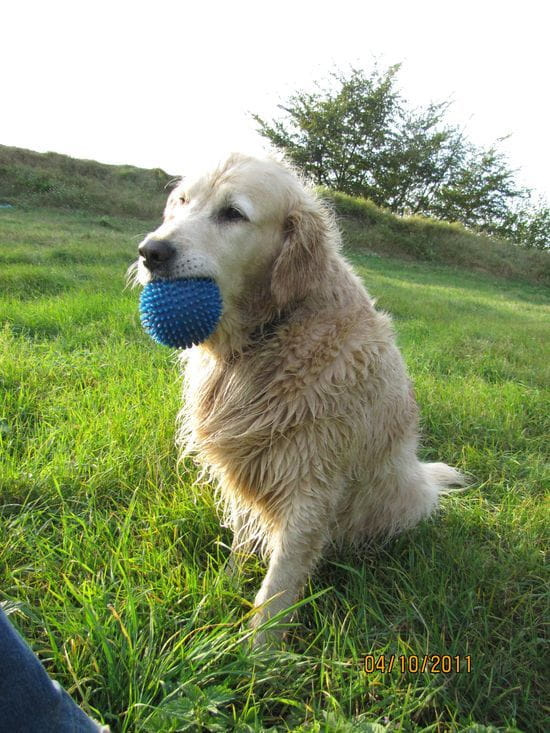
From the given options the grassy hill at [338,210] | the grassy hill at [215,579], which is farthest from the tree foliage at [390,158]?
the grassy hill at [215,579]

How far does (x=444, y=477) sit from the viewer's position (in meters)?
2.54

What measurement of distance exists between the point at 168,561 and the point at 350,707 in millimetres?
775

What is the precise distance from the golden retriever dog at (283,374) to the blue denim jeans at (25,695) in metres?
0.86

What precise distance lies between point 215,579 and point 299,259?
127 cm

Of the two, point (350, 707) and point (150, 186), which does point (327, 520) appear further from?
point (150, 186)

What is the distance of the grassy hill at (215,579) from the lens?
4.37ft

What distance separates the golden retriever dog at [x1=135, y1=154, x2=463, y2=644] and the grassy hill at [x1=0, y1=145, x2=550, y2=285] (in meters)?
15.0

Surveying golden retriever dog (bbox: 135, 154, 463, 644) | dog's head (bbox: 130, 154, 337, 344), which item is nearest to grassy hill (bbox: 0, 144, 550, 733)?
golden retriever dog (bbox: 135, 154, 463, 644)

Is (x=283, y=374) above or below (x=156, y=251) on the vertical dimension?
below

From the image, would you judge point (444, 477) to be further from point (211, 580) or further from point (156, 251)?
point (156, 251)

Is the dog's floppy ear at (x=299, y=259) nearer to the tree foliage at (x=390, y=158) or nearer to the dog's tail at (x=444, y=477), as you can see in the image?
the dog's tail at (x=444, y=477)

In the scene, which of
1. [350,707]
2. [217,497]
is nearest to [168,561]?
[217,497]

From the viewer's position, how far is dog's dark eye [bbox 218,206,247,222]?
74.0 inches
